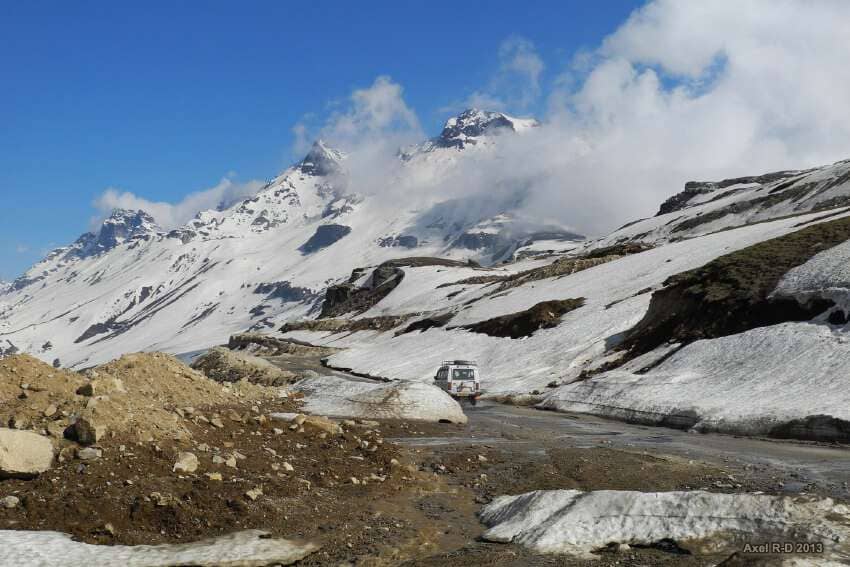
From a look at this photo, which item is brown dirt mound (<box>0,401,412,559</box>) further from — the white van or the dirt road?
the white van

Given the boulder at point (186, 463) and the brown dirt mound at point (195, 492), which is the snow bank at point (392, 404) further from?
the boulder at point (186, 463)

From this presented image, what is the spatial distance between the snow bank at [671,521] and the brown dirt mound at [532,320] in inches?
1688

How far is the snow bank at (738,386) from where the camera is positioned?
78.0 ft

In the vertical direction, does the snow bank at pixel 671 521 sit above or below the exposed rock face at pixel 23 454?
below

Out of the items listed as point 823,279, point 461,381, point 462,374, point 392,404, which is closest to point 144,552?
point 392,404

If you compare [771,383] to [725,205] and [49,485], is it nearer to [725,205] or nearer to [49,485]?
[49,485]

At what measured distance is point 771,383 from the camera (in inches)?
1051

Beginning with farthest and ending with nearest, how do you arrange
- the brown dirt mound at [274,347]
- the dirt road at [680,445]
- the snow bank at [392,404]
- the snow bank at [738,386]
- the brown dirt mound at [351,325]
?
the brown dirt mound at [351,325], the brown dirt mound at [274,347], the snow bank at [392,404], the snow bank at [738,386], the dirt road at [680,445]

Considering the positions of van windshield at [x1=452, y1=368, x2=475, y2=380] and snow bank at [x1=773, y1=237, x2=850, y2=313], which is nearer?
snow bank at [x1=773, y1=237, x2=850, y2=313]

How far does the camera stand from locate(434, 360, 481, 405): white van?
37.0 metres

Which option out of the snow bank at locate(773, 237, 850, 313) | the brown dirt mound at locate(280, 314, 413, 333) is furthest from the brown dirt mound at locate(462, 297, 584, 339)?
the brown dirt mound at locate(280, 314, 413, 333)

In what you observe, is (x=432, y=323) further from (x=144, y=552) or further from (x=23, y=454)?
(x=144, y=552)

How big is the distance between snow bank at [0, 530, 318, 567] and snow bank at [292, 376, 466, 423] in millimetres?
14936

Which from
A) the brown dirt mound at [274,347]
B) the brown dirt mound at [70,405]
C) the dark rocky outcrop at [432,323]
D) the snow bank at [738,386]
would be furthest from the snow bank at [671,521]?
the brown dirt mound at [274,347]
